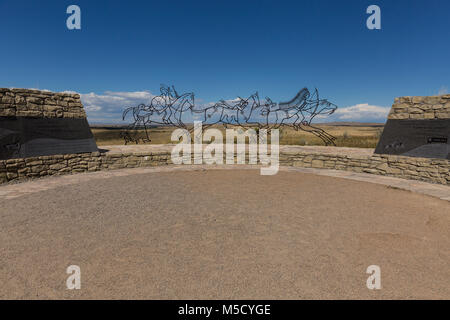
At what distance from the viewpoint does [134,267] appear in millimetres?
3170

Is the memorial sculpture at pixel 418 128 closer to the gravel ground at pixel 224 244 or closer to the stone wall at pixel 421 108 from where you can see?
the stone wall at pixel 421 108

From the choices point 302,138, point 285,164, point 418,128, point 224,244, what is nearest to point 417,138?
point 418,128

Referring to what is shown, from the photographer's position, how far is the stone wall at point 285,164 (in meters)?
7.65

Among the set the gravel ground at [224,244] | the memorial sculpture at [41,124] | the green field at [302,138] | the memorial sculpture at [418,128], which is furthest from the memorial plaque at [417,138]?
the memorial sculpture at [41,124]

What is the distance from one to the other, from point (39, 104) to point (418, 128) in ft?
39.8

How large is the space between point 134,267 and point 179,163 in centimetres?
800

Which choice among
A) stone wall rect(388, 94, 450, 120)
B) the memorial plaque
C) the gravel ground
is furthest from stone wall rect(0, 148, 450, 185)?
the gravel ground

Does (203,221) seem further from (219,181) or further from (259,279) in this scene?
(219,181)

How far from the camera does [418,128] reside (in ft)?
27.3

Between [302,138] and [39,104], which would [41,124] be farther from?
[302,138]

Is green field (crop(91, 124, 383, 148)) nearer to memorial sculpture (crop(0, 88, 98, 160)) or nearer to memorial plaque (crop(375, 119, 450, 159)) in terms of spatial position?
memorial plaque (crop(375, 119, 450, 159))

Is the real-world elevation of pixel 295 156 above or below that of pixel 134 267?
above
